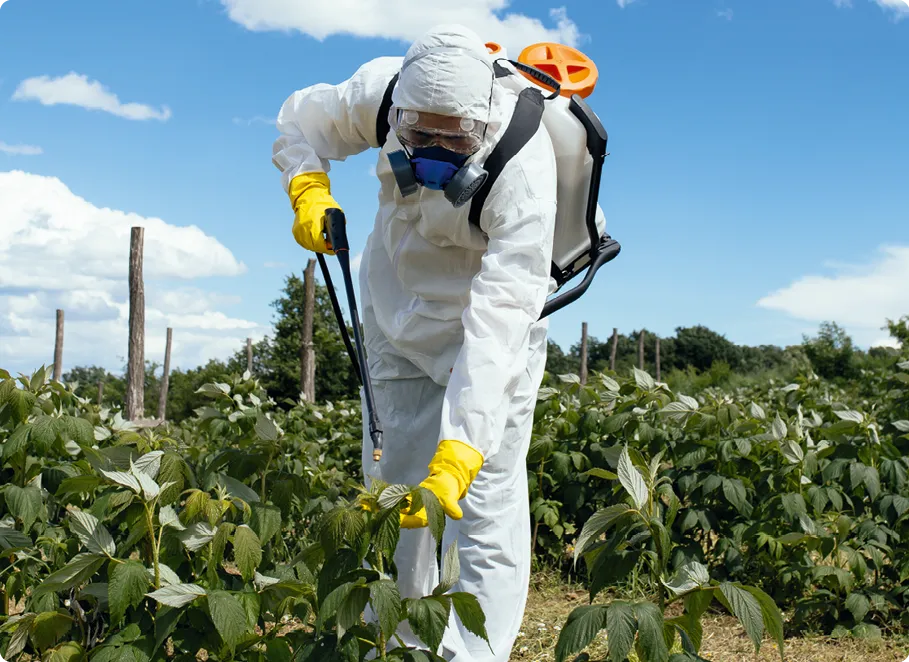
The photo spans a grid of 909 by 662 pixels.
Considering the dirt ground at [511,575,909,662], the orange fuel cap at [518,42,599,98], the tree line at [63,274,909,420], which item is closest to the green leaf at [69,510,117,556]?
the dirt ground at [511,575,909,662]

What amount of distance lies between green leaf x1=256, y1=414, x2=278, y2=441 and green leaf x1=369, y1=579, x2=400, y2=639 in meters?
0.79

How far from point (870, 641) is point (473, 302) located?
2091 millimetres

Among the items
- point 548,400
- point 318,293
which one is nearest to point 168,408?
point 318,293

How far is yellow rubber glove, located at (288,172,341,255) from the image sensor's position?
8.33 ft

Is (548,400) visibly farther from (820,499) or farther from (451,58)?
(451,58)

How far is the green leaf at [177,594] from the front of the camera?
5.65 feet

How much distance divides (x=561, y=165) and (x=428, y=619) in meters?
1.36

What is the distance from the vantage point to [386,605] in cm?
155

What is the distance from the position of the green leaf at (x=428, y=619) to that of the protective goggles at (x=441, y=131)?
3.54ft

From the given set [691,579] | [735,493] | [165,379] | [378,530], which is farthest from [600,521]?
[165,379]

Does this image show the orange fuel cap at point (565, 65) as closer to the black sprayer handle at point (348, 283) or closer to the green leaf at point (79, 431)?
the black sprayer handle at point (348, 283)

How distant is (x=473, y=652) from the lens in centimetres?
248

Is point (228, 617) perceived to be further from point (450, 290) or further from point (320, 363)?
point (320, 363)

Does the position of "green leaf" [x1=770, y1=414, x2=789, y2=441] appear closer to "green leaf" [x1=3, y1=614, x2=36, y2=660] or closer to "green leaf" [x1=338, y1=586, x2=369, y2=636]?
"green leaf" [x1=338, y1=586, x2=369, y2=636]
